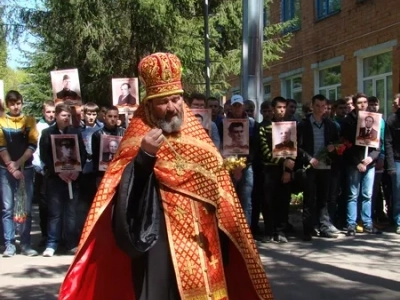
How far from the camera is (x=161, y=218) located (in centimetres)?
397

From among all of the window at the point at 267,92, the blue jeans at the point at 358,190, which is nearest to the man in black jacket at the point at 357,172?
the blue jeans at the point at 358,190

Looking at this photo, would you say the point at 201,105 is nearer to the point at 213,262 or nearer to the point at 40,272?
the point at 40,272

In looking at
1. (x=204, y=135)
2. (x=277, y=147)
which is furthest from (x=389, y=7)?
(x=204, y=135)

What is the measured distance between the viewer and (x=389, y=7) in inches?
664

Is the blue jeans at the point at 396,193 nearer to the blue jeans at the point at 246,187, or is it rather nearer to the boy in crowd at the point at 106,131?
the blue jeans at the point at 246,187

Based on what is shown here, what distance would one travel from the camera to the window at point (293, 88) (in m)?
22.8

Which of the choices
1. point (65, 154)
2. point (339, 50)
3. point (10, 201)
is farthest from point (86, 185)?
point (339, 50)

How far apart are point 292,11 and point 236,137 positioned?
14679mm

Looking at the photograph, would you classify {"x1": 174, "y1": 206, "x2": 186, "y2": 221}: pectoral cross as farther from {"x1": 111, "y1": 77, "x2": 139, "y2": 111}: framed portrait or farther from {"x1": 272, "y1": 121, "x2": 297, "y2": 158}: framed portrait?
{"x1": 111, "y1": 77, "x2": 139, "y2": 111}: framed portrait

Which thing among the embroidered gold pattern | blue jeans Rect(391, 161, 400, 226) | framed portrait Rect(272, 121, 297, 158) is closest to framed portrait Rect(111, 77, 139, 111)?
framed portrait Rect(272, 121, 297, 158)

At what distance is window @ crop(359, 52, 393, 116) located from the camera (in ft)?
56.9

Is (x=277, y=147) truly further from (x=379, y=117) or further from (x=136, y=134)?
(x=136, y=134)

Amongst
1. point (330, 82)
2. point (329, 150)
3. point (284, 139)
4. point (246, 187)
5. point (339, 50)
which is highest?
point (339, 50)

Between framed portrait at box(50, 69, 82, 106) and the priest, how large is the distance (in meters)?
5.89
